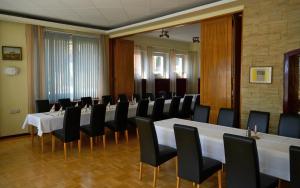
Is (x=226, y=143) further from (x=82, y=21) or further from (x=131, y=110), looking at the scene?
(x=82, y=21)

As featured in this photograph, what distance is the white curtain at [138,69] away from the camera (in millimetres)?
9039

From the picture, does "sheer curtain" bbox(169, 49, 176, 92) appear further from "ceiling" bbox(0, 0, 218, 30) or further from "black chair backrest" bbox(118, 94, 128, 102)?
"ceiling" bbox(0, 0, 218, 30)

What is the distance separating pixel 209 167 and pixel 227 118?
55.0 inches

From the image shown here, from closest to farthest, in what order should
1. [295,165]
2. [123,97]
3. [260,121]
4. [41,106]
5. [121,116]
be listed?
1. [295,165]
2. [260,121]
3. [121,116]
4. [41,106]
5. [123,97]

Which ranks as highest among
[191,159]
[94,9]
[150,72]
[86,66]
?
[94,9]

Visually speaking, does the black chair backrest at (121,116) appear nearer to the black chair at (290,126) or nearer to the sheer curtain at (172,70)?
the black chair at (290,126)

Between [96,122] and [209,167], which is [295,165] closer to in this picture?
[209,167]

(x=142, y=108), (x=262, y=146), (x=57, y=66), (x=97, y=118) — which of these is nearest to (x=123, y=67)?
(x=57, y=66)

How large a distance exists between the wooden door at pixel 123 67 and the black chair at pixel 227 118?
15.6 feet

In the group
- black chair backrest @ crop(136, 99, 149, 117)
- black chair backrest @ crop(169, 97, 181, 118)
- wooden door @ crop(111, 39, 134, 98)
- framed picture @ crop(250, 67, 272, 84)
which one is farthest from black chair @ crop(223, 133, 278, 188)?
wooden door @ crop(111, 39, 134, 98)

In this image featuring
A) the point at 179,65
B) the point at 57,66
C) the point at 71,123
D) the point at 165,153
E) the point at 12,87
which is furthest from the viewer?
the point at 179,65

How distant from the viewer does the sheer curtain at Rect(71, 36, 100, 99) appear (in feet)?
24.2

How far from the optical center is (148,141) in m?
3.30

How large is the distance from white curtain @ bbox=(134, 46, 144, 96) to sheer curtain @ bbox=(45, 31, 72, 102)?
8.44 ft
